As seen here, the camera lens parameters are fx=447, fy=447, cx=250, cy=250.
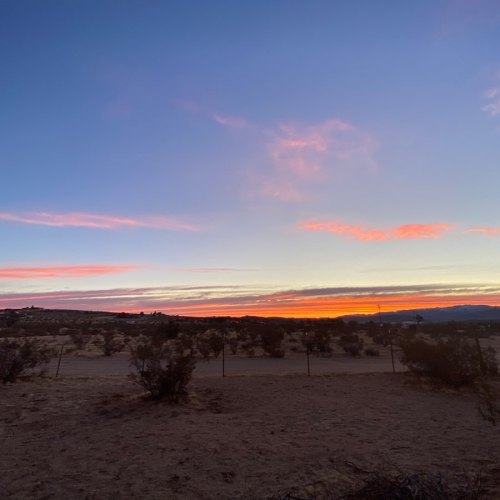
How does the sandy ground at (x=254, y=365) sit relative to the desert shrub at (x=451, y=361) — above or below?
below

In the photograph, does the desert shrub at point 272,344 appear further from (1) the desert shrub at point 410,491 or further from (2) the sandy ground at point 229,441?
(1) the desert shrub at point 410,491

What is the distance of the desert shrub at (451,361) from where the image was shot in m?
16.7

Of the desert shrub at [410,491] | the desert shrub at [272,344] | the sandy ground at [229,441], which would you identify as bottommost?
the sandy ground at [229,441]

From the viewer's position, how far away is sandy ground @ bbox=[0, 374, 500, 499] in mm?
7020

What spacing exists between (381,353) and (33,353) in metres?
23.4

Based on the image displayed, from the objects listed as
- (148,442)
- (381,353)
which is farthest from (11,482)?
(381,353)

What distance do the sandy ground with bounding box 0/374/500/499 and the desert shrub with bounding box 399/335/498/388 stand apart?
1.29 m

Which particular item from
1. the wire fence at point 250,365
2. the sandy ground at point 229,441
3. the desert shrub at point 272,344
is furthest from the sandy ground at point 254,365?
the sandy ground at point 229,441

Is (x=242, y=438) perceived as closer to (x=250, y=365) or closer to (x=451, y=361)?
(x=451, y=361)

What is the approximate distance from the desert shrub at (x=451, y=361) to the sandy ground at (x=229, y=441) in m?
1.29

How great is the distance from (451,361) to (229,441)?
1116 cm

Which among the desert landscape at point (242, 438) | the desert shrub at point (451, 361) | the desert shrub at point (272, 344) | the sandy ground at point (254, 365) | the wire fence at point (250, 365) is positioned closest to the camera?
the desert landscape at point (242, 438)

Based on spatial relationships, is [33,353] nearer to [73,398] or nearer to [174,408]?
[73,398]

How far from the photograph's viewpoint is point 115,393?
14508 millimetres
